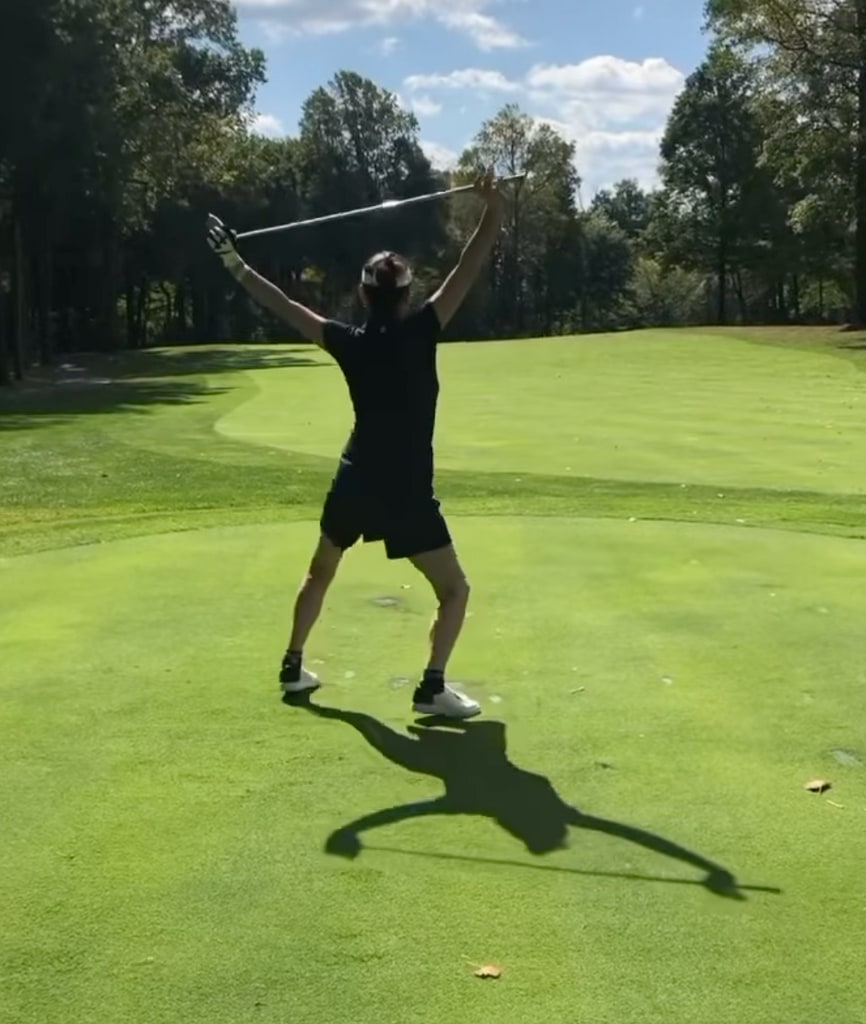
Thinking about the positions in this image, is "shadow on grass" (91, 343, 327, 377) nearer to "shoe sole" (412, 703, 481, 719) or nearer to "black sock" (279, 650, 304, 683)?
"black sock" (279, 650, 304, 683)

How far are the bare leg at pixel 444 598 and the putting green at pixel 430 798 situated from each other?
0.25 m

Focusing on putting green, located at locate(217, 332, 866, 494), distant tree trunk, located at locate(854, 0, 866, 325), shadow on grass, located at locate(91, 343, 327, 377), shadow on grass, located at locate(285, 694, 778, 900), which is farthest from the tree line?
shadow on grass, located at locate(285, 694, 778, 900)

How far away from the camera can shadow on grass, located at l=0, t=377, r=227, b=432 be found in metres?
24.6

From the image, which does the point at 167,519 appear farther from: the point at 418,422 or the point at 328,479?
the point at 418,422

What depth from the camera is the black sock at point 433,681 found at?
5176 millimetres

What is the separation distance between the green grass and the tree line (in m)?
26.2

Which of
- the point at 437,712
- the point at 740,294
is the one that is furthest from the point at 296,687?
the point at 740,294

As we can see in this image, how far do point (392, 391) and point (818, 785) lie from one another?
201 cm

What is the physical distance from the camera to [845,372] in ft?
108

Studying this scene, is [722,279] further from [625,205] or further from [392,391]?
[392,391]

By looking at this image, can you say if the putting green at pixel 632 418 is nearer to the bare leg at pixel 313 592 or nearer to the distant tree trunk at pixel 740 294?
the bare leg at pixel 313 592

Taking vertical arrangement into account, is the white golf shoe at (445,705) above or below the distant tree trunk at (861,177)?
below

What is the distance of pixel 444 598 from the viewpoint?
5285 millimetres

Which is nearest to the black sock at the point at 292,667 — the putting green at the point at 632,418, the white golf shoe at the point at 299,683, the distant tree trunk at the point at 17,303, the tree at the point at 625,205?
the white golf shoe at the point at 299,683
